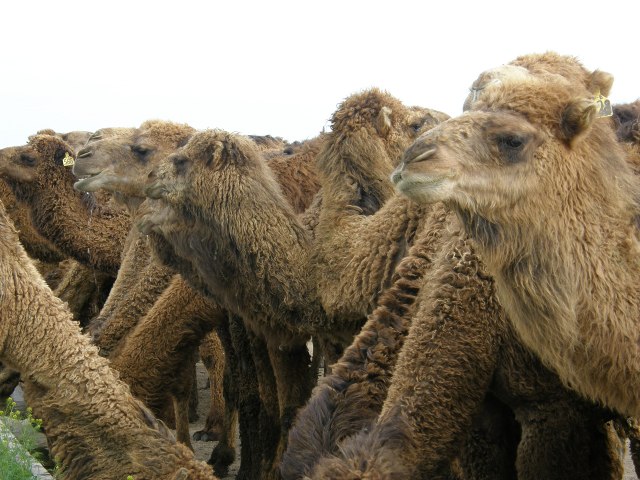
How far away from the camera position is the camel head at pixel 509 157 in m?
3.61

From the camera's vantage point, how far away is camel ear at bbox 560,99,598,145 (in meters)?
3.78

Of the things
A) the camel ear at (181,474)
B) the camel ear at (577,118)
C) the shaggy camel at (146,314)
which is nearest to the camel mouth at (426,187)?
the camel ear at (577,118)

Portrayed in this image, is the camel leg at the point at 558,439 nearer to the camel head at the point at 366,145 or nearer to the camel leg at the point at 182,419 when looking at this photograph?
the camel head at the point at 366,145

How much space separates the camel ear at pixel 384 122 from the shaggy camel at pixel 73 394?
2248 millimetres

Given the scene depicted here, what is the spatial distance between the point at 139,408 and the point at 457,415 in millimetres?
1590

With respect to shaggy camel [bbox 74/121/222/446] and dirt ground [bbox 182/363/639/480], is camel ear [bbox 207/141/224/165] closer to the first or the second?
shaggy camel [bbox 74/121/222/446]

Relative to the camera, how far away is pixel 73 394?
5184mm

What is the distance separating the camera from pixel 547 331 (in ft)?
12.5

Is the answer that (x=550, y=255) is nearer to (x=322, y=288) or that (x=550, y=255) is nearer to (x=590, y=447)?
(x=590, y=447)

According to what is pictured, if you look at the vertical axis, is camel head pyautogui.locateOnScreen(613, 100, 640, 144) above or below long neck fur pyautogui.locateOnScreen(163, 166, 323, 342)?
above

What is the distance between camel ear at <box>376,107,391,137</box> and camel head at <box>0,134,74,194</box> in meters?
3.88

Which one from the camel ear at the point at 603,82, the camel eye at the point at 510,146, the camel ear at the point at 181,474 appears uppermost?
the camel ear at the point at 603,82

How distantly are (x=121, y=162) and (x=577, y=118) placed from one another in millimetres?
4884

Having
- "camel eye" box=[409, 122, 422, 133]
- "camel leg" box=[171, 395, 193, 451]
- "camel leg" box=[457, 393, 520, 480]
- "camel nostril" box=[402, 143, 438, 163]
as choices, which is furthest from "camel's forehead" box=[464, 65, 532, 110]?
"camel leg" box=[171, 395, 193, 451]
